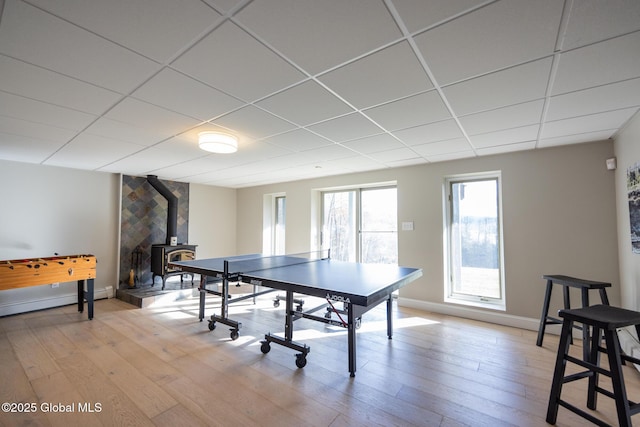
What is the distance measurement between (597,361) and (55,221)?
6739mm

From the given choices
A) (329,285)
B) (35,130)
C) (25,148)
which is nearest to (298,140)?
(329,285)

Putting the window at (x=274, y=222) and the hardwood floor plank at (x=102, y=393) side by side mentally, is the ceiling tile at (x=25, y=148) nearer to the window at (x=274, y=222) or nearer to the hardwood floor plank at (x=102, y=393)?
the hardwood floor plank at (x=102, y=393)

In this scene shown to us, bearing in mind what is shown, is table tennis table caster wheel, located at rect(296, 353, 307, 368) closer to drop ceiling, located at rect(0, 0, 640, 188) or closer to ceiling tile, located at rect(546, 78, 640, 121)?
drop ceiling, located at rect(0, 0, 640, 188)

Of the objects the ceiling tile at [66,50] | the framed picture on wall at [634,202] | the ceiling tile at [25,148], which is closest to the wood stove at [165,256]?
the ceiling tile at [25,148]

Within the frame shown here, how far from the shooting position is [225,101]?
212 cm

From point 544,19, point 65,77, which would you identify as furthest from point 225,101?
point 544,19

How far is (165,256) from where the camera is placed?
16.4 feet

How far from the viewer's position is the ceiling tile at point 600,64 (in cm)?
146

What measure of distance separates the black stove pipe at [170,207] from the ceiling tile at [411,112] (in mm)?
4550

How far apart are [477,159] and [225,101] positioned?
136 inches

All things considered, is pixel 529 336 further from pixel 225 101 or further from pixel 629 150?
pixel 225 101

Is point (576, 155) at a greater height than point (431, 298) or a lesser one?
greater

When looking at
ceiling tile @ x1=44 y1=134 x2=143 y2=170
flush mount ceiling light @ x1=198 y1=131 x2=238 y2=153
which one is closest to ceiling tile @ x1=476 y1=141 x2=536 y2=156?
flush mount ceiling light @ x1=198 y1=131 x2=238 y2=153

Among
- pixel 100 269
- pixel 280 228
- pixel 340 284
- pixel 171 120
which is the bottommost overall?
pixel 100 269
